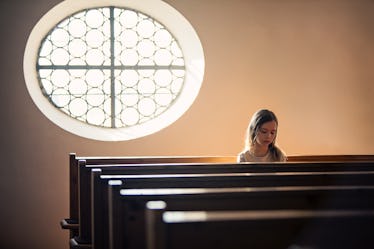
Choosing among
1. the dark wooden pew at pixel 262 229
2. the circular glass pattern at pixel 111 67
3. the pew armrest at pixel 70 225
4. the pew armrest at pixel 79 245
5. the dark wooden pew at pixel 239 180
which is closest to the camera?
the dark wooden pew at pixel 262 229

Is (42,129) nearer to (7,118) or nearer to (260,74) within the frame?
(7,118)

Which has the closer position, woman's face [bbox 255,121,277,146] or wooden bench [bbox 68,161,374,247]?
wooden bench [bbox 68,161,374,247]

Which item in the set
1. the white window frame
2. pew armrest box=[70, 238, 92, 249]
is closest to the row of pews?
pew armrest box=[70, 238, 92, 249]

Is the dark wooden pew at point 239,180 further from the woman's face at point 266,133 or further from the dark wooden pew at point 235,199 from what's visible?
the woman's face at point 266,133

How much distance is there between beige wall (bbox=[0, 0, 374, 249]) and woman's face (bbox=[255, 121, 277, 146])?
7.94 feet

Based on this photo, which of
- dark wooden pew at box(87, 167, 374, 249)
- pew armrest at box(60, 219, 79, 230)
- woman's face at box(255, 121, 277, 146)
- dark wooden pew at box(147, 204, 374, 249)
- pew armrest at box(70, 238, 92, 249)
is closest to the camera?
dark wooden pew at box(147, 204, 374, 249)

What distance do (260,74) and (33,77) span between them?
8.86ft

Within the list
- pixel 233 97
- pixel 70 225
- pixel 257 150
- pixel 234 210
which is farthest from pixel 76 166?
pixel 234 210

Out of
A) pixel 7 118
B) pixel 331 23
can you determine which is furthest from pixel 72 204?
pixel 331 23

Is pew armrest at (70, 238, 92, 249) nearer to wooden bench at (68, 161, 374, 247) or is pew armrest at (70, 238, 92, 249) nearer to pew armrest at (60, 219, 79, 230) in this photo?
wooden bench at (68, 161, 374, 247)

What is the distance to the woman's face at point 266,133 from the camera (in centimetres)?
529

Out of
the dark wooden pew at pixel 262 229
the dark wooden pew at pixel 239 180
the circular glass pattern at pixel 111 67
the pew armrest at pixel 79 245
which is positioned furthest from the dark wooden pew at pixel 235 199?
the circular glass pattern at pixel 111 67

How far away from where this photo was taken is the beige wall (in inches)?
288

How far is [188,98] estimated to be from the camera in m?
7.88
